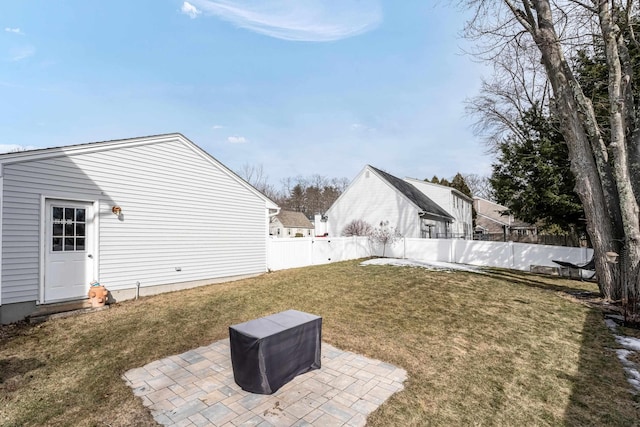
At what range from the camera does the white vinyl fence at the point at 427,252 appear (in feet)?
39.8

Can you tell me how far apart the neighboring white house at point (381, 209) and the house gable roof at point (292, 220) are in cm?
1748

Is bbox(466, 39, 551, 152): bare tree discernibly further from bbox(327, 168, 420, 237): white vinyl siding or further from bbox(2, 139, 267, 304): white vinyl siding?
bbox(2, 139, 267, 304): white vinyl siding

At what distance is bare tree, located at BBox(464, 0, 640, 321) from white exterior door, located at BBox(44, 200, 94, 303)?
12.4 metres

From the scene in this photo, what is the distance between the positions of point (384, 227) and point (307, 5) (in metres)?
13.0

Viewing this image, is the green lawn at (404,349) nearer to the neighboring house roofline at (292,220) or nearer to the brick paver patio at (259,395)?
the brick paver patio at (259,395)

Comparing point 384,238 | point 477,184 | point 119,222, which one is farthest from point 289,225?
point 477,184

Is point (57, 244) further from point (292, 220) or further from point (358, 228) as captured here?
point (292, 220)

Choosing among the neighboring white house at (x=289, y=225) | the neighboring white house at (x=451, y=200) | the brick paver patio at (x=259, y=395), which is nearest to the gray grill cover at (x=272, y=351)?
the brick paver patio at (x=259, y=395)

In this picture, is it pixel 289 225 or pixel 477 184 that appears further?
pixel 477 184

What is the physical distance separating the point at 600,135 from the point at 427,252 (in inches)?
361

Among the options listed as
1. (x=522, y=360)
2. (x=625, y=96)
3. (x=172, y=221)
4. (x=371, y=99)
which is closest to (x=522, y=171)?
(x=625, y=96)

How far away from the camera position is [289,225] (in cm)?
3903

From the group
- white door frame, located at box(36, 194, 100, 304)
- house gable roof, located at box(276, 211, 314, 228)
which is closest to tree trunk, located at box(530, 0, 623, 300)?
white door frame, located at box(36, 194, 100, 304)

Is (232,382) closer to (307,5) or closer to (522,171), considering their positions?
(307,5)
